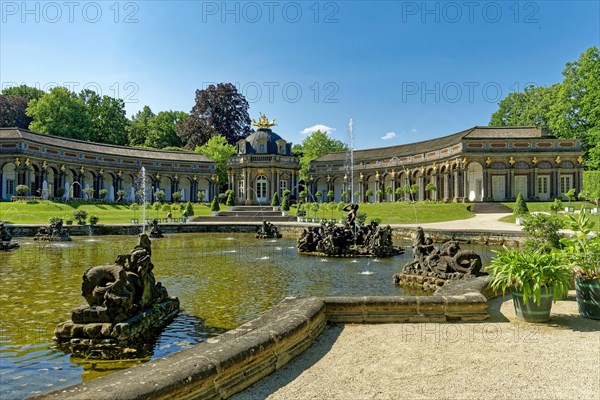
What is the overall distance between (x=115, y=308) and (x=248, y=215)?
37.2 meters

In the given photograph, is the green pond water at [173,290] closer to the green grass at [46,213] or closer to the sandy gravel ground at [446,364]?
the sandy gravel ground at [446,364]

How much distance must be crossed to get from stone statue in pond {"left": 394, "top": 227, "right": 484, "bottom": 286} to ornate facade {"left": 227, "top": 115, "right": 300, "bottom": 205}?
44.9 m

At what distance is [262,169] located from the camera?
5722 centimetres

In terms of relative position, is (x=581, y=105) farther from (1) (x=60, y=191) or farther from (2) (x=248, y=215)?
(1) (x=60, y=191)

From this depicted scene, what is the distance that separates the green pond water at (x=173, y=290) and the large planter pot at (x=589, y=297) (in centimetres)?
447

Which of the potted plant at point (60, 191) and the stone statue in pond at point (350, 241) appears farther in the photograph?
the potted plant at point (60, 191)

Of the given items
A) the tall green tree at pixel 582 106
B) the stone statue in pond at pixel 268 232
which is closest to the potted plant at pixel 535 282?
the stone statue in pond at pixel 268 232

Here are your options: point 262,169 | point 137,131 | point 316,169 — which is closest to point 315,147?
point 316,169

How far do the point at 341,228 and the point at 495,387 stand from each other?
14.8m

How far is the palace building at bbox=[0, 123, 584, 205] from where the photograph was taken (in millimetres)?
44562

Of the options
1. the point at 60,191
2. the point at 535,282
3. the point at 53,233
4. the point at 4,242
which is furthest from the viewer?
the point at 60,191

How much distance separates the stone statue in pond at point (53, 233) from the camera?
23453 millimetres

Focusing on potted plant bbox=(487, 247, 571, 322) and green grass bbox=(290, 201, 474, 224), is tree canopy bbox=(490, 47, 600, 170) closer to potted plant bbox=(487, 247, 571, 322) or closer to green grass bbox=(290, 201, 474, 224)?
green grass bbox=(290, 201, 474, 224)

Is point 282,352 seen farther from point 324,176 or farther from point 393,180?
point 324,176
